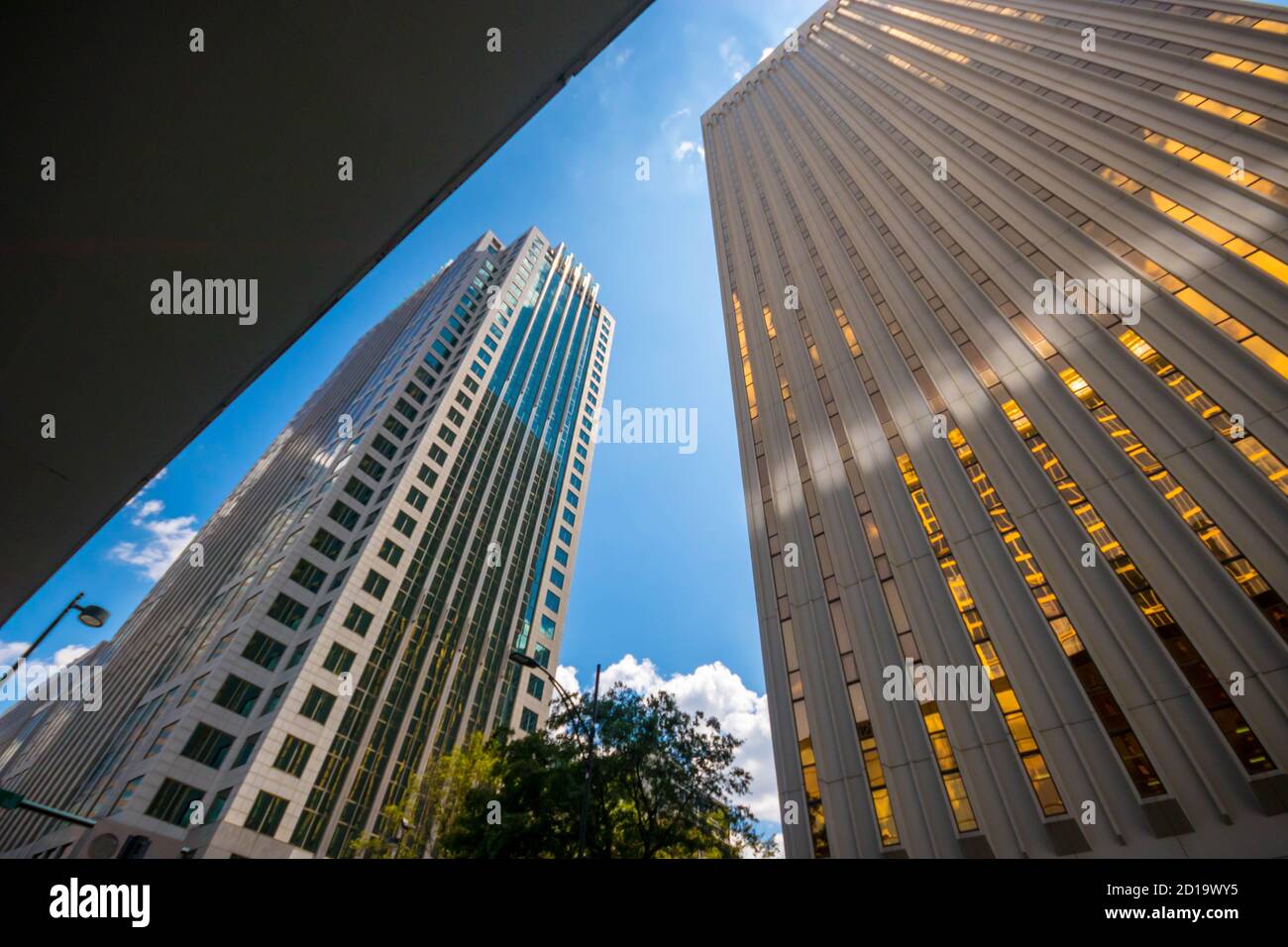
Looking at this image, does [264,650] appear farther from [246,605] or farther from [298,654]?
[246,605]

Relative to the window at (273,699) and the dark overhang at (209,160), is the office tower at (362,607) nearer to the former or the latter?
the window at (273,699)

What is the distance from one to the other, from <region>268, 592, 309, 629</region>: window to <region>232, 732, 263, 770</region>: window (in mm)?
7985

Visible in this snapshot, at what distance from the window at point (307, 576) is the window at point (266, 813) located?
47.3ft

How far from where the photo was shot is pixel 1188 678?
45.9 feet

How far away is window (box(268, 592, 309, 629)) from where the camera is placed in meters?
38.8

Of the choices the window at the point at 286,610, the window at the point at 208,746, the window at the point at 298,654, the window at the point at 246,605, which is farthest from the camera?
the window at the point at 246,605

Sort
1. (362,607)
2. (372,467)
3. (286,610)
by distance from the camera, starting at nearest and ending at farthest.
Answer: (286,610) < (362,607) < (372,467)

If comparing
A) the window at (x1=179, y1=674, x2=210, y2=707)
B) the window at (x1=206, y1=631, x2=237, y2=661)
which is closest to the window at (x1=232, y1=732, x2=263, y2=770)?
the window at (x1=179, y1=674, x2=210, y2=707)

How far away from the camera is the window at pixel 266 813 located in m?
30.6

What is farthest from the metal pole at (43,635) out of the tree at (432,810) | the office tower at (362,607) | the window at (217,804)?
the window at (217,804)

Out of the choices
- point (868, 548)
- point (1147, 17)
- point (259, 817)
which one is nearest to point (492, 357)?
point (259, 817)

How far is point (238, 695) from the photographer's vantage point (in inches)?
1373

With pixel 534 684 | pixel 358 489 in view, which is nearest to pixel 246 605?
pixel 358 489

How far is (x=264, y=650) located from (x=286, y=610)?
3.12 m
